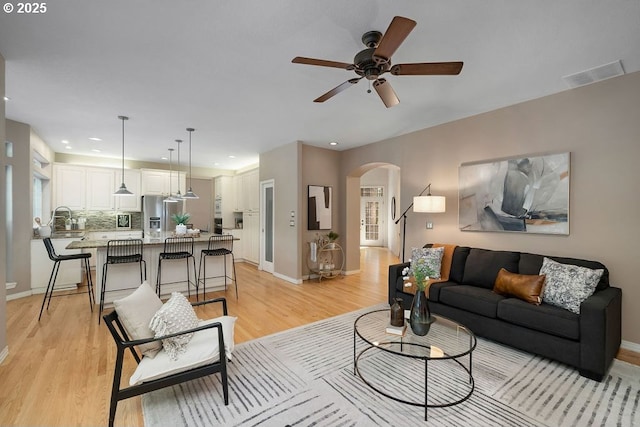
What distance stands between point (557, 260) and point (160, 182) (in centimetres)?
833

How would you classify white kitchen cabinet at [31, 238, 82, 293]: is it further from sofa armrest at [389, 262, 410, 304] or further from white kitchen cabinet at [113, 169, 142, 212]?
sofa armrest at [389, 262, 410, 304]

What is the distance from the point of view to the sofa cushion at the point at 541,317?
2516 mm

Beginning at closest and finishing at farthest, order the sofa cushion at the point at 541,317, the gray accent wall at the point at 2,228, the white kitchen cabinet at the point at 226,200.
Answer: the sofa cushion at the point at 541,317
the gray accent wall at the point at 2,228
the white kitchen cabinet at the point at 226,200

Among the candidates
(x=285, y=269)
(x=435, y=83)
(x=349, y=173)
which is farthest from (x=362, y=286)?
(x=435, y=83)

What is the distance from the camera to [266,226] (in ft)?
22.2

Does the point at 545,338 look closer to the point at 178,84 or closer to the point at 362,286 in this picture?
the point at 362,286

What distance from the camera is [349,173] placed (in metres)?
6.26

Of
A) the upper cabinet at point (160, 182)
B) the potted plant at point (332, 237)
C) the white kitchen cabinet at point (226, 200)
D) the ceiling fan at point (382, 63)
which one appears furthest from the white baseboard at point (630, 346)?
the upper cabinet at point (160, 182)

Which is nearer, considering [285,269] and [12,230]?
[12,230]

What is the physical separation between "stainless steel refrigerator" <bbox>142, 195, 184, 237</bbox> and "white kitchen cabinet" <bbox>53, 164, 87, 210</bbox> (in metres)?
1.25

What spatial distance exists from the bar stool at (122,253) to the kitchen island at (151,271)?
0.08 meters

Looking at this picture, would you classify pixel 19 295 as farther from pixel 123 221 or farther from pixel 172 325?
pixel 172 325

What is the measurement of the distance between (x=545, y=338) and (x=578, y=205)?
1.62 m

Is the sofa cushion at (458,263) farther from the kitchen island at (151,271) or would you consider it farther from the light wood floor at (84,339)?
the kitchen island at (151,271)
